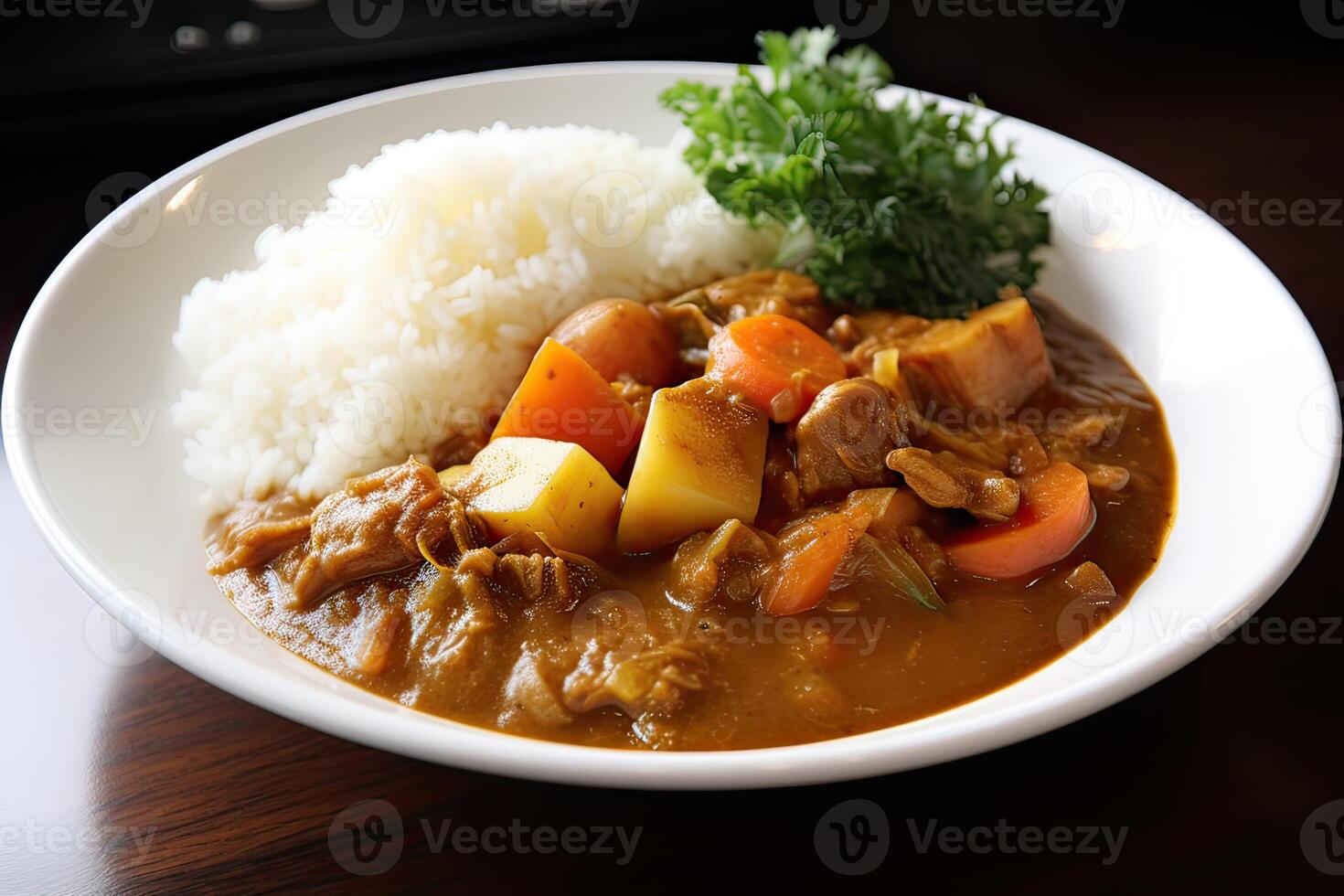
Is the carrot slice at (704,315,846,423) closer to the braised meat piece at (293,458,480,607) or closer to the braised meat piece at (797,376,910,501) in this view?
the braised meat piece at (797,376,910,501)

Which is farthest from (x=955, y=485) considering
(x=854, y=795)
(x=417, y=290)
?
(x=417, y=290)

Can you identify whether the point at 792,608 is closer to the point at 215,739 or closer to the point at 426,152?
the point at 215,739

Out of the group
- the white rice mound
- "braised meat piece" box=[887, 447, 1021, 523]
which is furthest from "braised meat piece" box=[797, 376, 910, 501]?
the white rice mound

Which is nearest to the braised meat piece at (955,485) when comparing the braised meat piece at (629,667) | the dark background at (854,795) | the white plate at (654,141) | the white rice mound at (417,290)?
the white plate at (654,141)

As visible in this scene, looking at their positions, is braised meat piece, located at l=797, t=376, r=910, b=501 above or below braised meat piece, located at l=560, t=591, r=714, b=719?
above

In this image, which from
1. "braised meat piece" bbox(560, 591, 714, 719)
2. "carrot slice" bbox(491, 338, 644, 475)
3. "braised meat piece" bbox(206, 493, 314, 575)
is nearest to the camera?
"braised meat piece" bbox(560, 591, 714, 719)

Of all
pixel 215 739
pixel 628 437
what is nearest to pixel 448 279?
pixel 628 437

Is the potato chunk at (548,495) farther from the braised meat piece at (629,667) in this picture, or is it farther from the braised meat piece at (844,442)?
the braised meat piece at (844,442)
